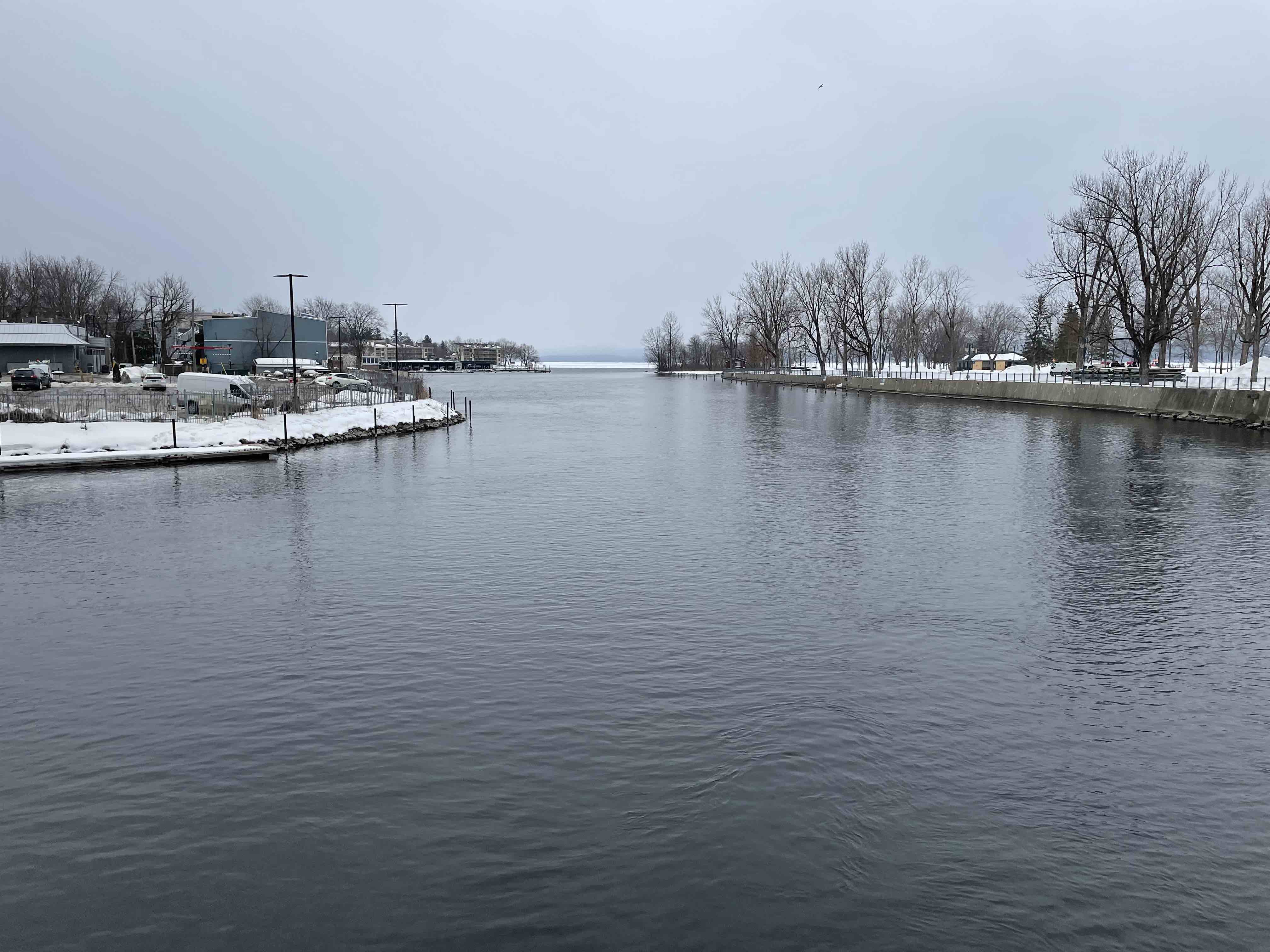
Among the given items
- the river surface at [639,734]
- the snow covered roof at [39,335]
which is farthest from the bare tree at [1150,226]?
the snow covered roof at [39,335]

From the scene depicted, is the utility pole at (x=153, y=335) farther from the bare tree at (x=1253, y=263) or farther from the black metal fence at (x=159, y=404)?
the bare tree at (x=1253, y=263)

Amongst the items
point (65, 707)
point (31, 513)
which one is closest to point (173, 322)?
point (31, 513)

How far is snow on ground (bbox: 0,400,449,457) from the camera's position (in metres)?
38.7

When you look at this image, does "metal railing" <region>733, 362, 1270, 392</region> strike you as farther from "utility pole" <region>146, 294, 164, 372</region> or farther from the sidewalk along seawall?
"utility pole" <region>146, 294, 164, 372</region>

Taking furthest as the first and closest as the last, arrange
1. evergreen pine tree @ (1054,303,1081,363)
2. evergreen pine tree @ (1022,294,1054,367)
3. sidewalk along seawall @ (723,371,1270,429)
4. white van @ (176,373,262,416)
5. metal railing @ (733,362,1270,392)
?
evergreen pine tree @ (1022,294,1054,367)
evergreen pine tree @ (1054,303,1081,363)
metal railing @ (733,362,1270,392)
white van @ (176,373,262,416)
sidewalk along seawall @ (723,371,1270,429)

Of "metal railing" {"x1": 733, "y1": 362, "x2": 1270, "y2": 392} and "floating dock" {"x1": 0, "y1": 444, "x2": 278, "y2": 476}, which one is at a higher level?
"metal railing" {"x1": 733, "y1": 362, "x2": 1270, "y2": 392}

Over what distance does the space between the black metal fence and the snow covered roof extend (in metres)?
45.7

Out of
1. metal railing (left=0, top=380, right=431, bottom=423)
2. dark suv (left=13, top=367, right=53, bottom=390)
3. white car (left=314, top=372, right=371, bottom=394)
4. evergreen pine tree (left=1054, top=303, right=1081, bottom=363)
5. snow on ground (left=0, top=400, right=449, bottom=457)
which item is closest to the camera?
snow on ground (left=0, top=400, right=449, bottom=457)

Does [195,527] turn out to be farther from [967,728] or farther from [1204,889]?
[1204,889]

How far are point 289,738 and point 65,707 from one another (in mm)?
3261

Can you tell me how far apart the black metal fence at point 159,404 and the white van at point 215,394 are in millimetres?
72

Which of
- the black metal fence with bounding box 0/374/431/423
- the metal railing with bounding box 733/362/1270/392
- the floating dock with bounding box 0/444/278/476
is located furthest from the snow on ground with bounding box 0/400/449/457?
the metal railing with bounding box 733/362/1270/392

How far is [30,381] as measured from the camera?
73750mm

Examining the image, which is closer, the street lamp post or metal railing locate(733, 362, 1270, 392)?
metal railing locate(733, 362, 1270, 392)
